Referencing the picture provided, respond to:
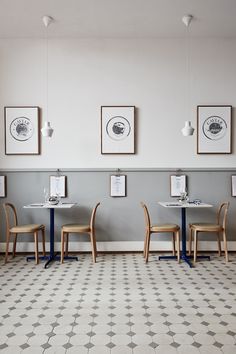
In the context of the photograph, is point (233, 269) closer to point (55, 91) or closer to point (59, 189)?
point (59, 189)

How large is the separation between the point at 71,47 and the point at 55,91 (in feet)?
2.44

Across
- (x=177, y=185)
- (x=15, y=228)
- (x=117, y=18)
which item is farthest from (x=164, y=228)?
(x=117, y=18)

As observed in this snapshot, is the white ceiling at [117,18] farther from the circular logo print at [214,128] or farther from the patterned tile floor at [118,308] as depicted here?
the patterned tile floor at [118,308]

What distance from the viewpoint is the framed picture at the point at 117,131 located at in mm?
5750

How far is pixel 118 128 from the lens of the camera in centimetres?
576

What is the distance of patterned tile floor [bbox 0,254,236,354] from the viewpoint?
2812mm

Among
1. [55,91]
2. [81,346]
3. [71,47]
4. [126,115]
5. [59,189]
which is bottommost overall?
[81,346]

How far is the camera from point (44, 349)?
8.94 feet

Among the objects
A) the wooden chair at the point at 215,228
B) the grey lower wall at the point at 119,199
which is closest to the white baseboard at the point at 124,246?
the grey lower wall at the point at 119,199

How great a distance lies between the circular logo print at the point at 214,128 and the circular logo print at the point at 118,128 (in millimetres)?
1211

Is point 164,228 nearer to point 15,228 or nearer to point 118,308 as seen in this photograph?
point 118,308

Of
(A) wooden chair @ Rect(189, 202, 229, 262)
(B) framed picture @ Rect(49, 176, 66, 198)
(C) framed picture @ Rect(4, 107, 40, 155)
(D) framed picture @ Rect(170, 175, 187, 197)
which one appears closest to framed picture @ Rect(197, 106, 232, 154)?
(D) framed picture @ Rect(170, 175, 187, 197)

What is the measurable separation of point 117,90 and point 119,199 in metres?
1.72

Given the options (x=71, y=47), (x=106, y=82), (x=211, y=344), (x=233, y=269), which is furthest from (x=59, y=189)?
(x=211, y=344)
